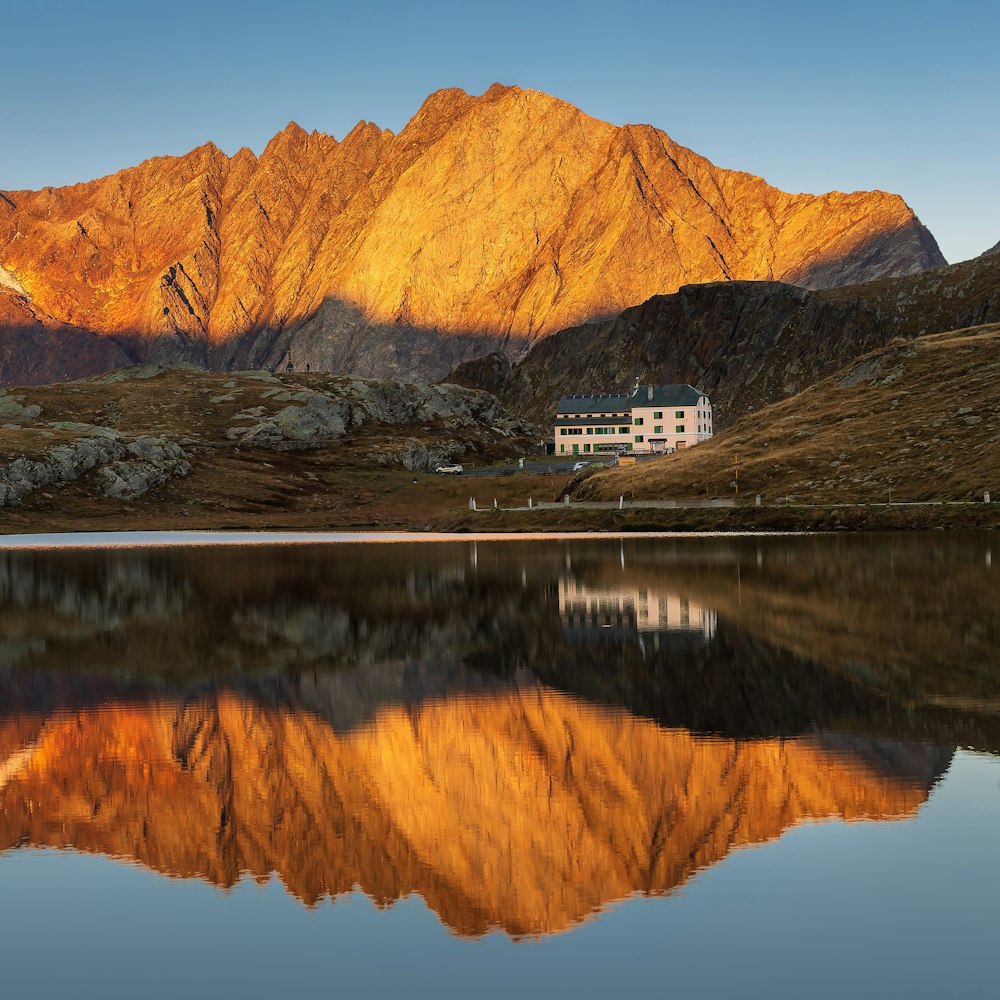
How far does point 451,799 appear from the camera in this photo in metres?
A: 23.3

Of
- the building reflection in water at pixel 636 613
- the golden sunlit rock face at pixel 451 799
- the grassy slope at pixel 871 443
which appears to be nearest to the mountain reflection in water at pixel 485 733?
the golden sunlit rock face at pixel 451 799

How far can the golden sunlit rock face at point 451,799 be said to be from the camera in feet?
62.4

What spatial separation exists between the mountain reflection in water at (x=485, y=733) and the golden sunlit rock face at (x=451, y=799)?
0.07m

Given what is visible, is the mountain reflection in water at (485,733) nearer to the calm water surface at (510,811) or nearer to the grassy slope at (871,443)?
the calm water surface at (510,811)

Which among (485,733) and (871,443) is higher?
(871,443)

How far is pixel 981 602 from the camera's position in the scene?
176 ft

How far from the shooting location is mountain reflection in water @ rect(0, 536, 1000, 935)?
20.1m

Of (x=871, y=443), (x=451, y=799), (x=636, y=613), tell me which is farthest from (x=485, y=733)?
(x=871, y=443)

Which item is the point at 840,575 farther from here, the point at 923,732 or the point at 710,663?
the point at 923,732

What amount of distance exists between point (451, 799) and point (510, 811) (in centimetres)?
142

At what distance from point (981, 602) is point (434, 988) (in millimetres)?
43796

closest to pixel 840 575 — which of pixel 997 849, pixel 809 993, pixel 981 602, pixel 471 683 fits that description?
pixel 981 602

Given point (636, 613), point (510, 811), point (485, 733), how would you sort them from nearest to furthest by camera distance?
point (510, 811), point (485, 733), point (636, 613)

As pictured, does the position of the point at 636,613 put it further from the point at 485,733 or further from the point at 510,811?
the point at 510,811
